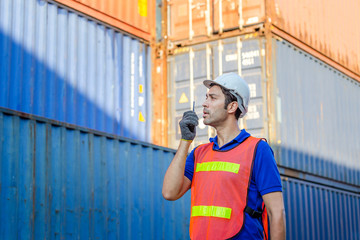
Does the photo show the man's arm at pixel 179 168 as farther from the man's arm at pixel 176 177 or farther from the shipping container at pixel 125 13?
the shipping container at pixel 125 13

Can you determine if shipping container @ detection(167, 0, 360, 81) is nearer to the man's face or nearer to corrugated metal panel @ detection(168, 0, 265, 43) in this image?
corrugated metal panel @ detection(168, 0, 265, 43)

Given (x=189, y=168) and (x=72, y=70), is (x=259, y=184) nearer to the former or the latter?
(x=189, y=168)

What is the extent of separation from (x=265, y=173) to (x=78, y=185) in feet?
14.2

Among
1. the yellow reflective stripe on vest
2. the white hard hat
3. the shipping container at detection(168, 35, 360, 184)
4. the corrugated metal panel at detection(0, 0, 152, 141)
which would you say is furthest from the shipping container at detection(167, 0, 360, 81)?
the yellow reflective stripe on vest

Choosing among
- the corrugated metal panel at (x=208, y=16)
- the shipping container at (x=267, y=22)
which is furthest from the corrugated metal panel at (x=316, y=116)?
the corrugated metal panel at (x=208, y=16)

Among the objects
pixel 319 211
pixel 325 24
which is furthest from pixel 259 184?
pixel 325 24

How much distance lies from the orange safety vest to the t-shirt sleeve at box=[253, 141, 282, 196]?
4cm

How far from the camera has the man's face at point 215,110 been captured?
3.37m

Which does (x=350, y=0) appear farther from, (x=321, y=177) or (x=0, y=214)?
(x=0, y=214)

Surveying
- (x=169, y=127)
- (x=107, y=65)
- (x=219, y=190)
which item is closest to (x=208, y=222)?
(x=219, y=190)

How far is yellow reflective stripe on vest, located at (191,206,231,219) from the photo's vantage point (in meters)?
3.08

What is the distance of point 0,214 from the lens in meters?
5.98

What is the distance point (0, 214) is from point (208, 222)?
3540 mm

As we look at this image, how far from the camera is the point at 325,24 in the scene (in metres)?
13.7
